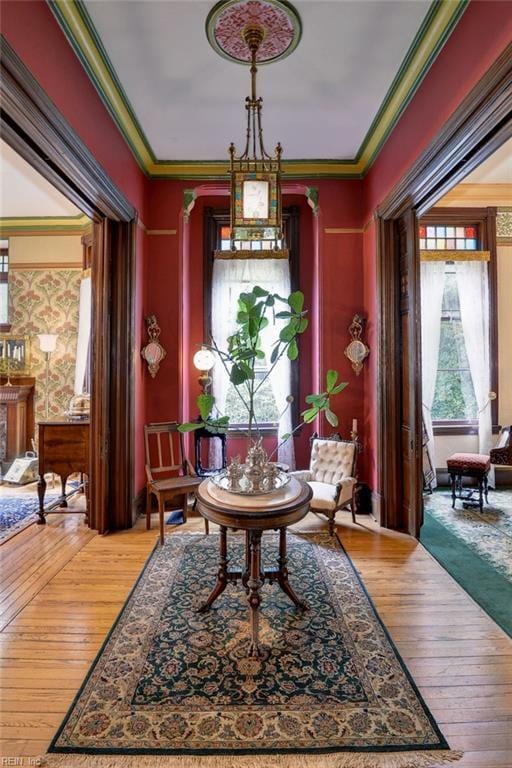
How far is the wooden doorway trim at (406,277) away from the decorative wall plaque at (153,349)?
8.17ft

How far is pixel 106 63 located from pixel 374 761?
4.67 meters

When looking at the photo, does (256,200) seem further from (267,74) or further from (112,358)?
(112,358)

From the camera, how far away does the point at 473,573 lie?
328 cm

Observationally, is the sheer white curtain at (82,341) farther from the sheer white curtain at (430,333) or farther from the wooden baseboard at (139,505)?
the sheer white curtain at (430,333)

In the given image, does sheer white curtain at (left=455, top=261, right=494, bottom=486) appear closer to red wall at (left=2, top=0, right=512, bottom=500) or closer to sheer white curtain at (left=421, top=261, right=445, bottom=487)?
sheer white curtain at (left=421, top=261, right=445, bottom=487)

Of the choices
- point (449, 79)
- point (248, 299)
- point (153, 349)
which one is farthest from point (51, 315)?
point (449, 79)

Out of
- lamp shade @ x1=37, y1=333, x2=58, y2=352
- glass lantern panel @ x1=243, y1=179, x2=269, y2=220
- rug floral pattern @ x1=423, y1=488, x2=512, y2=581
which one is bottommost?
rug floral pattern @ x1=423, y1=488, x2=512, y2=581

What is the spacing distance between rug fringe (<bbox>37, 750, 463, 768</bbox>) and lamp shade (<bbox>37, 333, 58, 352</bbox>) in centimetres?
521

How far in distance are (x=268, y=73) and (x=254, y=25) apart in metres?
0.48

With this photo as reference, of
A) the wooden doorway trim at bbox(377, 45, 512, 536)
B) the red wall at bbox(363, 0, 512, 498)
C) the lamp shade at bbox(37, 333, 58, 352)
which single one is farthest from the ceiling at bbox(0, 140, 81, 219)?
the wooden doorway trim at bbox(377, 45, 512, 536)

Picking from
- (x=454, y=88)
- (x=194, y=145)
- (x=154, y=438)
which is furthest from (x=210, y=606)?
(x=194, y=145)

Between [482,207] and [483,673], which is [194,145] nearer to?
[482,207]

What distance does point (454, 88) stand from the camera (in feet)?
8.98

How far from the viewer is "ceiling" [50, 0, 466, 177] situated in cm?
276
